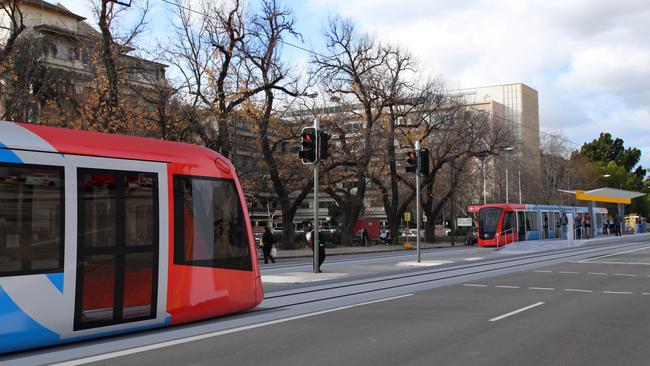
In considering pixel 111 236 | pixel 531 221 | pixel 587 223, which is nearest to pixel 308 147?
pixel 111 236

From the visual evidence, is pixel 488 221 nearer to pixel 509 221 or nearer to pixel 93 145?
pixel 509 221

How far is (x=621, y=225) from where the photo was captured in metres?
59.6

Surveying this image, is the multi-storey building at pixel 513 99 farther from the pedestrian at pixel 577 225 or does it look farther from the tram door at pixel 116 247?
the tram door at pixel 116 247

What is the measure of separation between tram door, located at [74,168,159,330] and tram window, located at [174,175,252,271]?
419 millimetres

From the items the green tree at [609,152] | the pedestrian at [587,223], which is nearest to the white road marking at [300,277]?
the pedestrian at [587,223]

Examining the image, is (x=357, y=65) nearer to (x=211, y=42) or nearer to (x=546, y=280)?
(x=211, y=42)

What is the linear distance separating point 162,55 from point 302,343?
1027 inches

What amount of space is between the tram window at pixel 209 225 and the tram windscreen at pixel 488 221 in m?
33.7

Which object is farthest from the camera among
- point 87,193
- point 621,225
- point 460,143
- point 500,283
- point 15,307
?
point 621,225

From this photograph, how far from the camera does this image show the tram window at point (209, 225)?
8.43 metres

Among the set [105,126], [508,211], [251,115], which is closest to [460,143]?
[508,211]

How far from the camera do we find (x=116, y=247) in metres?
7.61

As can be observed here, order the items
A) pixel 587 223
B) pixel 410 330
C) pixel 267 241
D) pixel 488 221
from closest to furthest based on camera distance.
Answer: pixel 410 330 < pixel 267 241 < pixel 488 221 < pixel 587 223

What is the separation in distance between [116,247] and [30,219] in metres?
1.13
